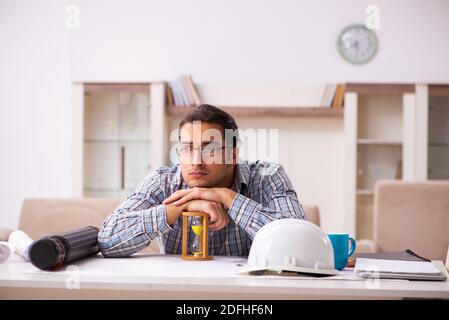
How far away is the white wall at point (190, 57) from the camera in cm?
460

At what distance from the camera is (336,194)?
4590mm

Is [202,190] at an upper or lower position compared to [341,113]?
lower

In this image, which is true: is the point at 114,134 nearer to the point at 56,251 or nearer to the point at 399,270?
the point at 56,251

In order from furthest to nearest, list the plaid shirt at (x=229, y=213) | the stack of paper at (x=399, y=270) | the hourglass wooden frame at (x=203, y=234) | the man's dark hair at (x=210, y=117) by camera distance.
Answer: the man's dark hair at (x=210, y=117) < the plaid shirt at (x=229, y=213) < the hourglass wooden frame at (x=203, y=234) < the stack of paper at (x=399, y=270)

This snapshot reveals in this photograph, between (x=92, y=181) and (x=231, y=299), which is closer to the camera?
(x=231, y=299)

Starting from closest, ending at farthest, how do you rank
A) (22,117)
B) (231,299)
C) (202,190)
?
1. (231,299)
2. (202,190)
3. (22,117)

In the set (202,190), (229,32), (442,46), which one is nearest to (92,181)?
(229,32)

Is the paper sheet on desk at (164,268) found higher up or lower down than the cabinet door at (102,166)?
lower down

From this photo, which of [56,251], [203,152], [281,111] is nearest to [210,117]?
[203,152]

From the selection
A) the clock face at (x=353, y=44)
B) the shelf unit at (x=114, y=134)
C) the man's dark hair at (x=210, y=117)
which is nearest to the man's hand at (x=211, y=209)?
the man's dark hair at (x=210, y=117)

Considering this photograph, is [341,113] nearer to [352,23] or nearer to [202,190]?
[352,23]

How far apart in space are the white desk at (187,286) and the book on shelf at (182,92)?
2998 mm

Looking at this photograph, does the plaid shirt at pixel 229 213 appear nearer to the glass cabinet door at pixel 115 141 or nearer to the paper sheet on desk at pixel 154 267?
the paper sheet on desk at pixel 154 267
